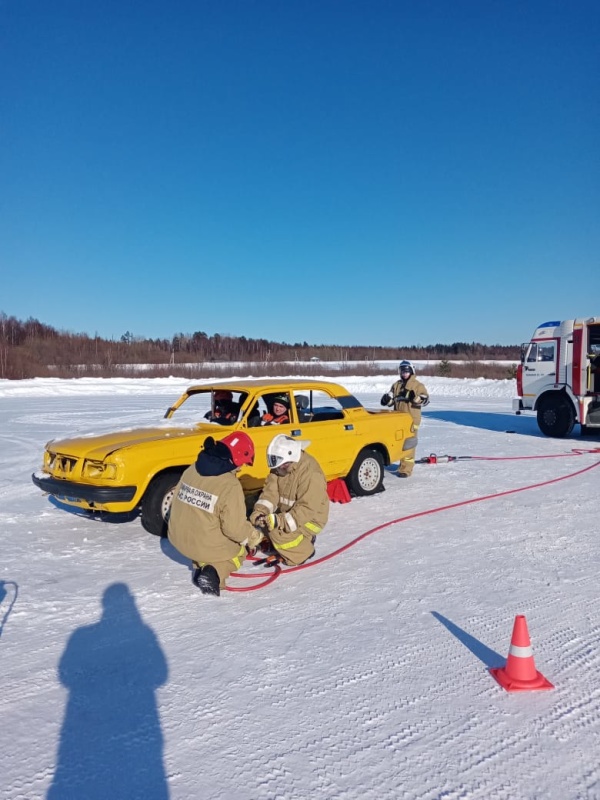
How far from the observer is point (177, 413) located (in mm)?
8281

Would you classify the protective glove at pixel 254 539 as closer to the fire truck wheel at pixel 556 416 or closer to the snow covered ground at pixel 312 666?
the snow covered ground at pixel 312 666

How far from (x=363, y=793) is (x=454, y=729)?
2.28 feet

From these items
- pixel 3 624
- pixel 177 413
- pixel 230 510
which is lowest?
pixel 3 624

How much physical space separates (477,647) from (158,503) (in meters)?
3.57

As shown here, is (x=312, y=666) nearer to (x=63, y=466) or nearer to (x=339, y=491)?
(x=63, y=466)

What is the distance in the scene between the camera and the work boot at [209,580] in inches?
192

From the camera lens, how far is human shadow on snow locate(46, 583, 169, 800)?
275cm

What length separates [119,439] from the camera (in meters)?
6.48

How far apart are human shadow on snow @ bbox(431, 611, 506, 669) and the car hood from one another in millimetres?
3362

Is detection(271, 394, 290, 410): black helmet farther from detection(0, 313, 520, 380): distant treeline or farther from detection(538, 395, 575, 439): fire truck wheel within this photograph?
detection(0, 313, 520, 380): distant treeline

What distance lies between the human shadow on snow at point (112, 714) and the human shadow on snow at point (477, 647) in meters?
1.96

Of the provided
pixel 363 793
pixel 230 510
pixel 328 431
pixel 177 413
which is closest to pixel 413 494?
pixel 328 431

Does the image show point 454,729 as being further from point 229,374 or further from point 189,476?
point 229,374

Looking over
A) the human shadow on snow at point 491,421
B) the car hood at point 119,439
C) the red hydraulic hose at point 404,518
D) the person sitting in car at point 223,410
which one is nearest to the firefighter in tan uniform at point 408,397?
the red hydraulic hose at point 404,518
